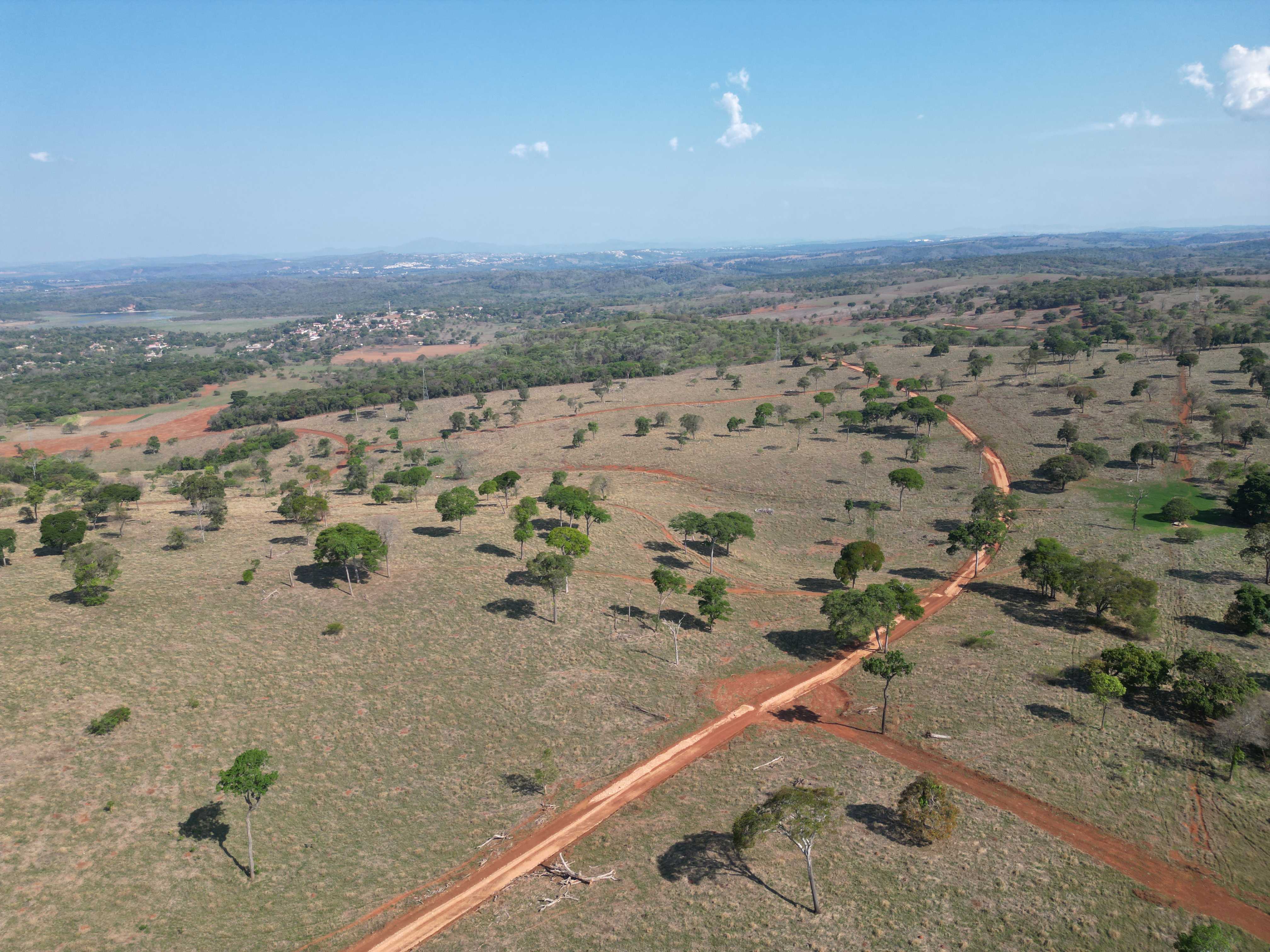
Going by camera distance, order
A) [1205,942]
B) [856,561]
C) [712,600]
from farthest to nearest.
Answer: [856,561], [712,600], [1205,942]

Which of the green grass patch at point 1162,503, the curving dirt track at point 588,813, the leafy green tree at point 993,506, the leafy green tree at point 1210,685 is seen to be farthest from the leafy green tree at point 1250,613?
the curving dirt track at point 588,813

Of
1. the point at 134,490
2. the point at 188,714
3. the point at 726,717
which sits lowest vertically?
the point at 726,717

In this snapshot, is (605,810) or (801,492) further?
(801,492)

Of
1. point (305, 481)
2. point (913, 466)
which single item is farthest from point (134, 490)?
point (913, 466)

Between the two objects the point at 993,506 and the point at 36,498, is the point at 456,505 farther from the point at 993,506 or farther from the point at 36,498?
the point at 993,506

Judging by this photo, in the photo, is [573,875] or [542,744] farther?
[542,744]

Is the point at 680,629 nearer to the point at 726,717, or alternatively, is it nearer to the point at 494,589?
the point at 726,717

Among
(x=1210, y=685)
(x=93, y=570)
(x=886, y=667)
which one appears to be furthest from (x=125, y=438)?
(x=1210, y=685)

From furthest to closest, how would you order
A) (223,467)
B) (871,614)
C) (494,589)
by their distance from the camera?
(223,467), (494,589), (871,614)
